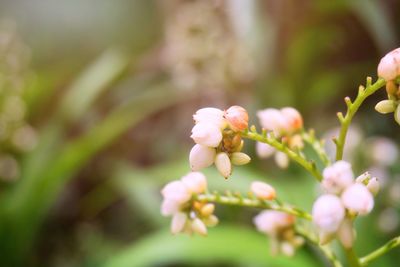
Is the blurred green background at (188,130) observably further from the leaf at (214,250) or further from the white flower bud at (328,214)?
the white flower bud at (328,214)

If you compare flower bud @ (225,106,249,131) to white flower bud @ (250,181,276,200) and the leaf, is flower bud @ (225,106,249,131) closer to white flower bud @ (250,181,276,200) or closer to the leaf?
white flower bud @ (250,181,276,200)

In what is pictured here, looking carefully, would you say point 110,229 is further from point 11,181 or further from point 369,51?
point 369,51

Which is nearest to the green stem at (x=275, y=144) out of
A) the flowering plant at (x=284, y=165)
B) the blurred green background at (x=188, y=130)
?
the flowering plant at (x=284, y=165)

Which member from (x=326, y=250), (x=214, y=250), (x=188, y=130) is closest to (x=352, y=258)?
(x=326, y=250)

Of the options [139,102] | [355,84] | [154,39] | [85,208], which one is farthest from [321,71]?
[154,39]

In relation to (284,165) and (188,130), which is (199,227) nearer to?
(284,165)

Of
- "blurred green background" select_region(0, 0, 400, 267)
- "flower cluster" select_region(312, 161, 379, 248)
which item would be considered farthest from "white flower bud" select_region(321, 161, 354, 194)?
"blurred green background" select_region(0, 0, 400, 267)
